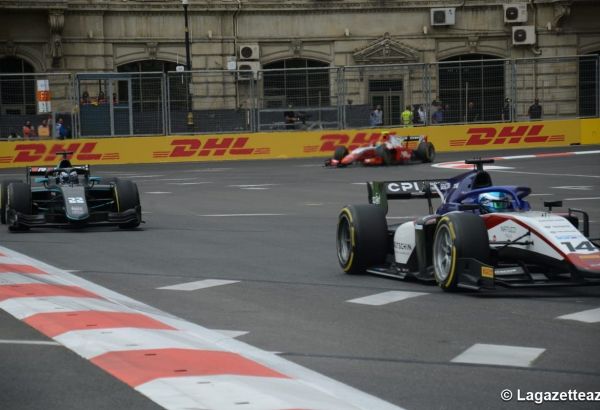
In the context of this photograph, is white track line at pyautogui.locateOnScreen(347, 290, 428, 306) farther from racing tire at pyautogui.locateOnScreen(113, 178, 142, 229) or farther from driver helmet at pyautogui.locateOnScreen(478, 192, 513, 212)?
racing tire at pyautogui.locateOnScreen(113, 178, 142, 229)

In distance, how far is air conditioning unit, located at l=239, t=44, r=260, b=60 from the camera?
1738 inches

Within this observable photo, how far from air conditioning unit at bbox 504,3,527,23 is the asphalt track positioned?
2681 cm

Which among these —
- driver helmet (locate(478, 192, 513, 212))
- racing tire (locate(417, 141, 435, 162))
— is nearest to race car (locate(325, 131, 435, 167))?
racing tire (locate(417, 141, 435, 162))

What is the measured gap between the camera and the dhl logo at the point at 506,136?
37281 mm

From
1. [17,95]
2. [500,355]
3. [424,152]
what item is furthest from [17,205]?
[17,95]

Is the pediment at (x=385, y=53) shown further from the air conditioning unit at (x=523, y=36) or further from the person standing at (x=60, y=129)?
the person standing at (x=60, y=129)

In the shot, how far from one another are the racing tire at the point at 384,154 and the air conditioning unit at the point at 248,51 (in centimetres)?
1331

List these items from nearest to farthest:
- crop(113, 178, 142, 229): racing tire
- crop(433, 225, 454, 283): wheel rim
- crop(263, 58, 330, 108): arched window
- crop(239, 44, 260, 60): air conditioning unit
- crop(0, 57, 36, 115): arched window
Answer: crop(433, 225, 454, 283): wheel rim, crop(113, 178, 142, 229): racing tire, crop(0, 57, 36, 115): arched window, crop(263, 58, 330, 108): arched window, crop(239, 44, 260, 60): air conditioning unit

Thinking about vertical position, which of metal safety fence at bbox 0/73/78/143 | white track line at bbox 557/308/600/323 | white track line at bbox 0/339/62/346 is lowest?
white track line at bbox 557/308/600/323

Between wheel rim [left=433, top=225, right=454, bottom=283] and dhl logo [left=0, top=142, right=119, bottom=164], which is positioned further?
dhl logo [left=0, top=142, right=119, bottom=164]

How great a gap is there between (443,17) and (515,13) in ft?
8.65

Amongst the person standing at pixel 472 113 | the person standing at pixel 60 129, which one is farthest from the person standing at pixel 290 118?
the person standing at pixel 60 129

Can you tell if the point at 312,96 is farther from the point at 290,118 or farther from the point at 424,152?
the point at 424,152

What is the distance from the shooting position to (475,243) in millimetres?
9719
